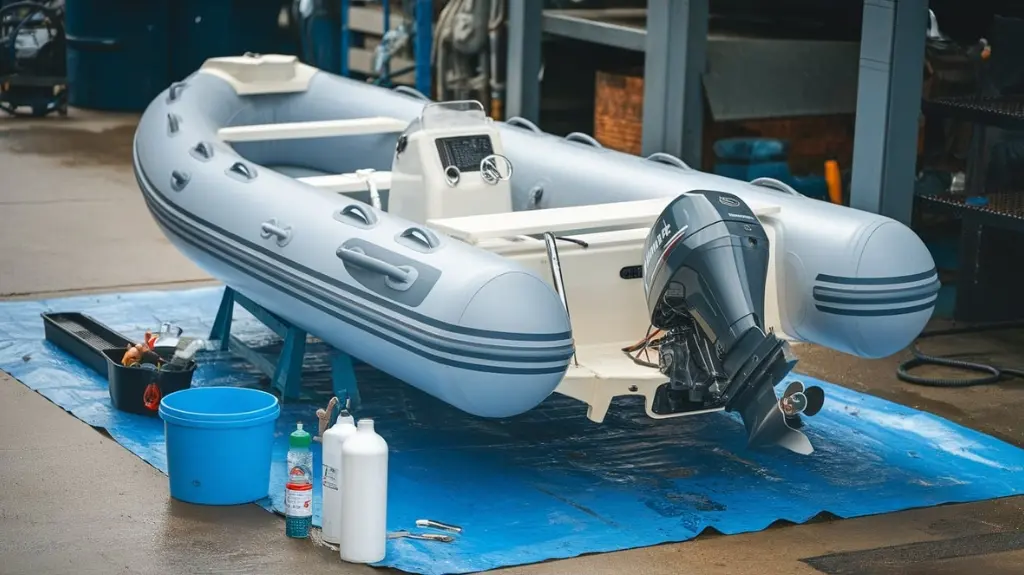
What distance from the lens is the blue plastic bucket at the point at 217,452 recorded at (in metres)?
4.25

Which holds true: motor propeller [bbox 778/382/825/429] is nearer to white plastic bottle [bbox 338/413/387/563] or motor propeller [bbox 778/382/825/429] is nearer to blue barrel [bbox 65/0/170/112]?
white plastic bottle [bbox 338/413/387/563]

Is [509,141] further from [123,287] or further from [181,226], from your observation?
[123,287]

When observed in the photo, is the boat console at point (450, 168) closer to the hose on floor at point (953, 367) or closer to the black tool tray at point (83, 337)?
the black tool tray at point (83, 337)

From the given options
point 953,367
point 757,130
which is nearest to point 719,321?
point 953,367

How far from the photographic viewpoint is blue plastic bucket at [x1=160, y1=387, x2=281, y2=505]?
4246mm

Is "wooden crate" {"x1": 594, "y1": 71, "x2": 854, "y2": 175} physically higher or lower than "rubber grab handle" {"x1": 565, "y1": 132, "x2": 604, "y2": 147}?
lower

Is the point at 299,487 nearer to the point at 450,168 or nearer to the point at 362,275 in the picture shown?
the point at 362,275

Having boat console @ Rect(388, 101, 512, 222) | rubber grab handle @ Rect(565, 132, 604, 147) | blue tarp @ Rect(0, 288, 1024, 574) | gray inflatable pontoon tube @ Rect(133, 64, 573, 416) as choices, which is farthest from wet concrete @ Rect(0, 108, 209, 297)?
boat console @ Rect(388, 101, 512, 222)

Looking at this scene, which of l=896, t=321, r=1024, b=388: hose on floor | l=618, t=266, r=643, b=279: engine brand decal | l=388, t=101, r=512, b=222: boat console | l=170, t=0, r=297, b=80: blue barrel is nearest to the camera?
l=618, t=266, r=643, b=279: engine brand decal

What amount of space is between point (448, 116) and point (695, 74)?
1919 millimetres

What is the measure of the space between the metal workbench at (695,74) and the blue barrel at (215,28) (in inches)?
165

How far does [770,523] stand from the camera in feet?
14.1

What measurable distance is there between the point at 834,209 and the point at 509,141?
67.3 inches

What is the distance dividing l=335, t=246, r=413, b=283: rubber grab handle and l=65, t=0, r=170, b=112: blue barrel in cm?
776
